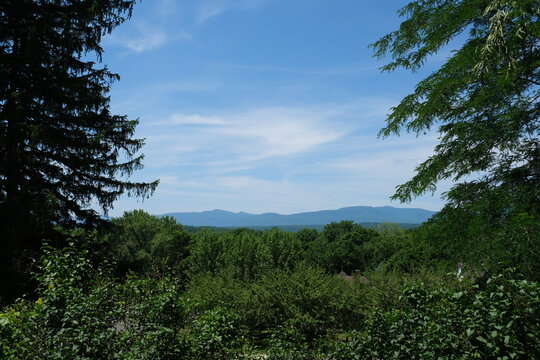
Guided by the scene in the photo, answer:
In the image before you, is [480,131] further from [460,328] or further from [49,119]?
[49,119]

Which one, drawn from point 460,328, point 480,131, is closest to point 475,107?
point 480,131

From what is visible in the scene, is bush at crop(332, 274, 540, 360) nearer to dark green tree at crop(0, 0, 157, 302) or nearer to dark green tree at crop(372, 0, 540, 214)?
dark green tree at crop(372, 0, 540, 214)

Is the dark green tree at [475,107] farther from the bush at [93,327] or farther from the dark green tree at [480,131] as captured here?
the bush at [93,327]

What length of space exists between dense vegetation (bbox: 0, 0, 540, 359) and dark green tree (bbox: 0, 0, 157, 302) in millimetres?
54

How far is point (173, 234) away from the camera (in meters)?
45.4

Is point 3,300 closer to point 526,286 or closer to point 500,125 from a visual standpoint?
point 526,286

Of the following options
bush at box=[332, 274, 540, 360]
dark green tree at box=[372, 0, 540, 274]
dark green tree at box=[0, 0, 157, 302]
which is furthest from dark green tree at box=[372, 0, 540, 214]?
dark green tree at box=[0, 0, 157, 302]

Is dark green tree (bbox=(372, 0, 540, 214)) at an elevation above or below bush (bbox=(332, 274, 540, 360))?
above

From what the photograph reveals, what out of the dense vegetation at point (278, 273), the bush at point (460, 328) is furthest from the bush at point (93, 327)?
the bush at point (460, 328)

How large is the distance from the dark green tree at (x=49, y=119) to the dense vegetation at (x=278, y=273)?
2.1 inches

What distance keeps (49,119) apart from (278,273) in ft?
36.0

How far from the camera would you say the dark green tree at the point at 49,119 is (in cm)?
1255

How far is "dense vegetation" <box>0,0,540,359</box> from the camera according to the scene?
4.72m

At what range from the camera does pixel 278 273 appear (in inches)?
686
